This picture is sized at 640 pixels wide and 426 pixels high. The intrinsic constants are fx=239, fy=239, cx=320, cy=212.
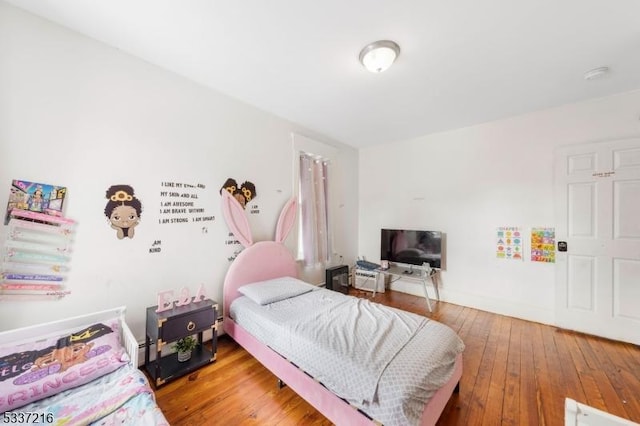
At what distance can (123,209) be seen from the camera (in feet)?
6.31

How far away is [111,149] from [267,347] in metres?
2.00

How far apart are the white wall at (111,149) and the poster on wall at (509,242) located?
337cm

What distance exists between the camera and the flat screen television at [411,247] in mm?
3510

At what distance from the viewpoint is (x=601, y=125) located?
260cm

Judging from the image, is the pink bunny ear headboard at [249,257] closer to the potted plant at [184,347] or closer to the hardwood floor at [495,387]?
the potted plant at [184,347]

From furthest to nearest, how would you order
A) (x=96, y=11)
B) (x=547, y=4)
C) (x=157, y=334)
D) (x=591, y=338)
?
(x=591, y=338) → (x=157, y=334) → (x=96, y=11) → (x=547, y=4)

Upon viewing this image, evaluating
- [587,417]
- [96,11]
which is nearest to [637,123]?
[587,417]

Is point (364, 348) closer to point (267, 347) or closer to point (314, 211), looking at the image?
point (267, 347)

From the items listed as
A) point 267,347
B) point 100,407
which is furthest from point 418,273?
point 100,407

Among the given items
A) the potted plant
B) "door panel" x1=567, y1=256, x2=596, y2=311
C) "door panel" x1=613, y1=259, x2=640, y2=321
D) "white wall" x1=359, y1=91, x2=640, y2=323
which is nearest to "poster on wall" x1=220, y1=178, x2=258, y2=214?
the potted plant

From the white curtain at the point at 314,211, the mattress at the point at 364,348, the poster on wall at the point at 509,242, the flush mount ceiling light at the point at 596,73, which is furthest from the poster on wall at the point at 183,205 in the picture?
the flush mount ceiling light at the point at 596,73

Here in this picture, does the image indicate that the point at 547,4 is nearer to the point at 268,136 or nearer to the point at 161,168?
the point at 268,136

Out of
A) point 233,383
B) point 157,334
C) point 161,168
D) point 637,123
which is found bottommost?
point 233,383

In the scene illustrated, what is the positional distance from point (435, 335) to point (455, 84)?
2.27m
